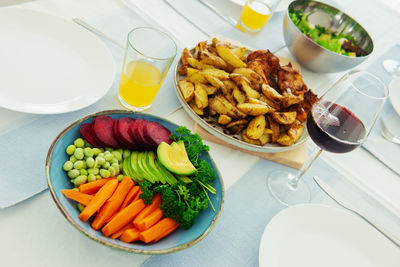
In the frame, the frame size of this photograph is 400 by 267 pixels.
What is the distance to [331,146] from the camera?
95 centimetres

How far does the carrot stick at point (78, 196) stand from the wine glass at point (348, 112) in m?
0.64

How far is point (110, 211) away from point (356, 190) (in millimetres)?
881

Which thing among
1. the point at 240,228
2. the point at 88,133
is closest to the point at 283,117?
the point at 240,228

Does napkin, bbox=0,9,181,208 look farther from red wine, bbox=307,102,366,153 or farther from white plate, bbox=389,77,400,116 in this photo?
white plate, bbox=389,77,400,116

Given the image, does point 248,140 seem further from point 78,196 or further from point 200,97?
point 78,196

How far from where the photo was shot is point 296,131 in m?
1.16

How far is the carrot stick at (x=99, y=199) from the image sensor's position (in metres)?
0.75

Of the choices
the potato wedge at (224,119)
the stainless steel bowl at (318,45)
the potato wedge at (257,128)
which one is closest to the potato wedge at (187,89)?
the potato wedge at (224,119)

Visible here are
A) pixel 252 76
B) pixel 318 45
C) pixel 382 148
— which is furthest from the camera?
pixel 318 45

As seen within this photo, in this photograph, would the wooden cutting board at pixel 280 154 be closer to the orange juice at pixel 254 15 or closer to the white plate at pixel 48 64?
the white plate at pixel 48 64

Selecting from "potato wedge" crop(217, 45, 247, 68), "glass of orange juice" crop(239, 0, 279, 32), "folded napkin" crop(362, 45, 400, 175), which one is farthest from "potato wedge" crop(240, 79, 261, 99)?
"glass of orange juice" crop(239, 0, 279, 32)

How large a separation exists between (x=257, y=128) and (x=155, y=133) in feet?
1.15

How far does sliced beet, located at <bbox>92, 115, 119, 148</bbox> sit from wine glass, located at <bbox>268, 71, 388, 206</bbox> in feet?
1.86

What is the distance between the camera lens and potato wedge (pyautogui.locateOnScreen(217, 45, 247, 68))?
1248 mm
